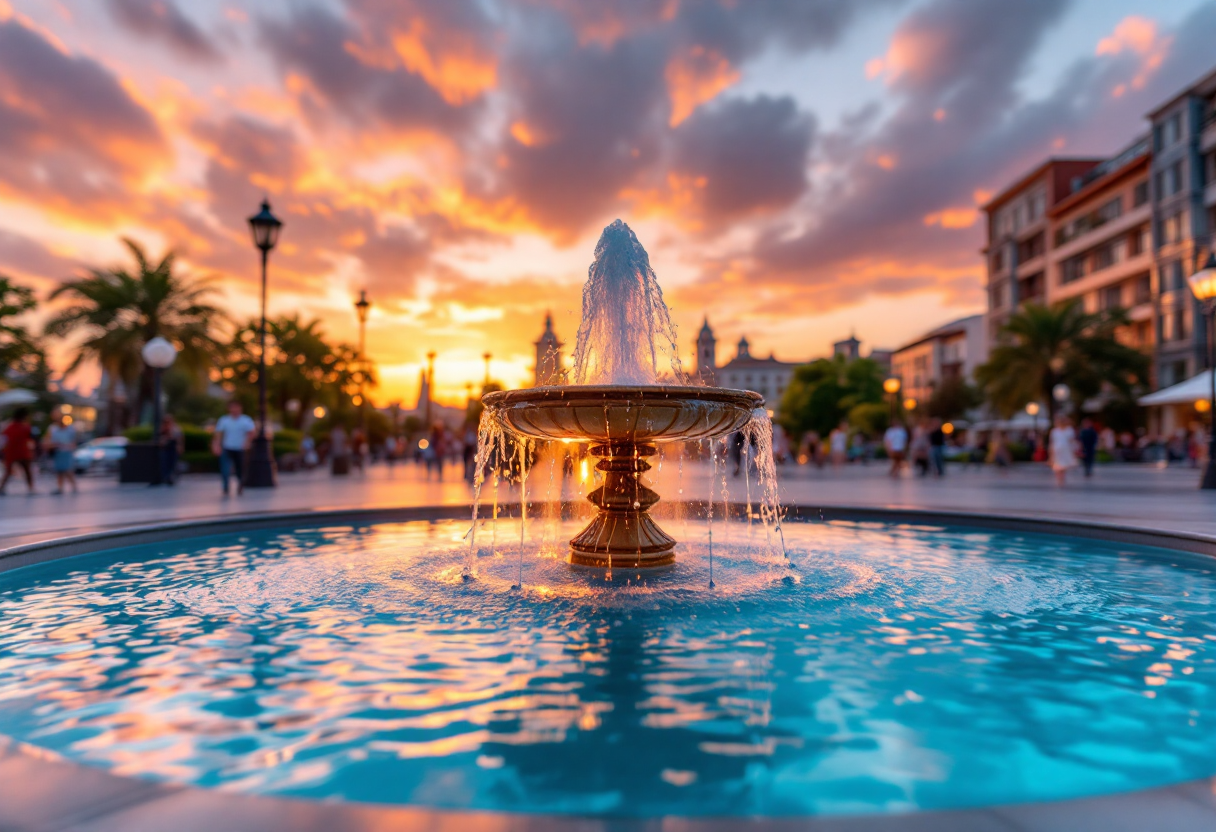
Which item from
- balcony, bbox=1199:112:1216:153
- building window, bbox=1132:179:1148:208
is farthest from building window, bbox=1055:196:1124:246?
balcony, bbox=1199:112:1216:153

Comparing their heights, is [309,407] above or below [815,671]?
above

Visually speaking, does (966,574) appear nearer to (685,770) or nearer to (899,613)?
(899,613)

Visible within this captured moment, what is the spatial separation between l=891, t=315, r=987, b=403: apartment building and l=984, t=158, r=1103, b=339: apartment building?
844 cm

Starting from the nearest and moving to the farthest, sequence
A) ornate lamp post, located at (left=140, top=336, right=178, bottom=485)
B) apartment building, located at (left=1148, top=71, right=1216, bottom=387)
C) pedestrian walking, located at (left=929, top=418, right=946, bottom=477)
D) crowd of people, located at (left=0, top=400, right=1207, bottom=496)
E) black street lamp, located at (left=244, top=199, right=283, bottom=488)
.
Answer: crowd of people, located at (left=0, top=400, right=1207, bottom=496)
black street lamp, located at (left=244, top=199, right=283, bottom=488)
ornate lamp post, located at (left=140, top=336, right=178, bottom=485)
pedestrian walking, located at (left=929, top=418, right=946, bottom=477)
apartment building, located at (left=1148, top=71, right=1216, bottom=387)

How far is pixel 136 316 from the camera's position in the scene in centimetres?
2988

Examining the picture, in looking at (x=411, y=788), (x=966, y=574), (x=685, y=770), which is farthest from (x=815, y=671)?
(x=966, y=574)

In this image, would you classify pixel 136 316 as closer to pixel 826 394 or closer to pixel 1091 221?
pixel 1091 221

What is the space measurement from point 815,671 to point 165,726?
9.00 feet

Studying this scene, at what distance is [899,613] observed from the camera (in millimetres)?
4477

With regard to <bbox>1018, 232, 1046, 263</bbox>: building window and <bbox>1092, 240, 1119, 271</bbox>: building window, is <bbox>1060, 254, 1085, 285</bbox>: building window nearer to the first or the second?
<bbox>1092, 240, 1119, 271</bbox>: building window

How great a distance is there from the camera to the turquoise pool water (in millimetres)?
2314

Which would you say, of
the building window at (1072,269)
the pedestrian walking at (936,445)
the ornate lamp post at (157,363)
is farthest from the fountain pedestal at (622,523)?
the building window at (1072,269)

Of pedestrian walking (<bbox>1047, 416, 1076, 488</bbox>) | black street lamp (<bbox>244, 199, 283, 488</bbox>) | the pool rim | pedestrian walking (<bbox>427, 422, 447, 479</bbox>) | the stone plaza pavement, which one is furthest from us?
pedestrian walking (<bbox>427, 422, 447, 479</bbox>)

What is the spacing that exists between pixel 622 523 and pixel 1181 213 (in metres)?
47.3
